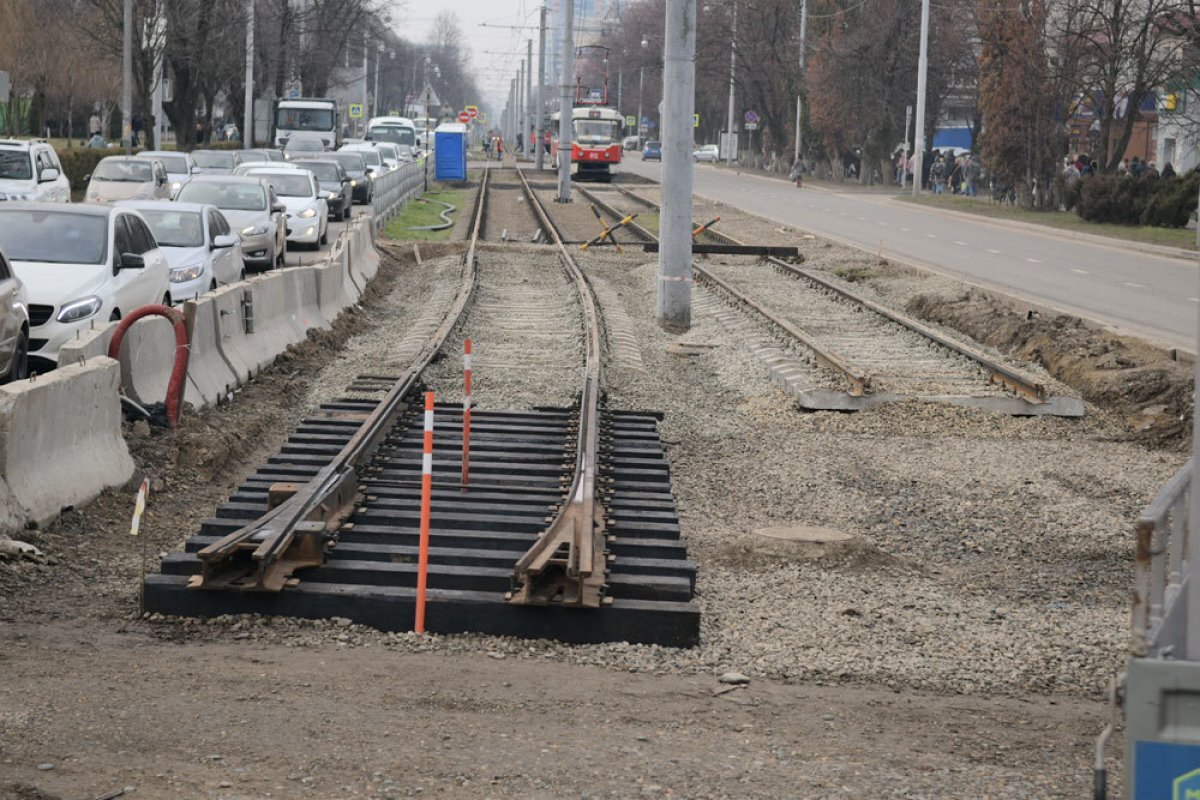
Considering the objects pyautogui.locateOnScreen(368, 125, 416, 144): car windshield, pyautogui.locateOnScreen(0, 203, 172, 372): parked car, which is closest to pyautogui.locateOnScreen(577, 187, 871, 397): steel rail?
pyautogui.locateOnScreen(0, 203, 172, 372): parked car

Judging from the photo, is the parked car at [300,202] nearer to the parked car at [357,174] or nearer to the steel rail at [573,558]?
the parked car at [357,174]

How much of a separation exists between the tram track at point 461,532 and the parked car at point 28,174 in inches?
737

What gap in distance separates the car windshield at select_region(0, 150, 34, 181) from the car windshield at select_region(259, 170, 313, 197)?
4351 millimetres

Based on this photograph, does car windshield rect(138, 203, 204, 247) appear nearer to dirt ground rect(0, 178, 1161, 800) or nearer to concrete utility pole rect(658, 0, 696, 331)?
concrete utility pole rect(658, 0, 696, 331)

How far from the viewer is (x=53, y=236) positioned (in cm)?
1595

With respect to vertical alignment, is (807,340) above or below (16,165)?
below

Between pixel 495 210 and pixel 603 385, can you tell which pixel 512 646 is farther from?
pixel 495 210

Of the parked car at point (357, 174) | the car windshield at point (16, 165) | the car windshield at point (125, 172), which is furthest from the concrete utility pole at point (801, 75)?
the car windshield at point (16, 165)

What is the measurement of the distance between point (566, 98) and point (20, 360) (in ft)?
138

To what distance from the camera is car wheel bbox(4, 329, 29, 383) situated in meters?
13.3

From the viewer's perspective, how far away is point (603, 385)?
15242 millimetres

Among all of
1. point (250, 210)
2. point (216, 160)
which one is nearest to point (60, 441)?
point (250, 210)

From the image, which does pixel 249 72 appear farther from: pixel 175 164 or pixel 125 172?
pixel 125 172

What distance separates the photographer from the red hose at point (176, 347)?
40.1ft
